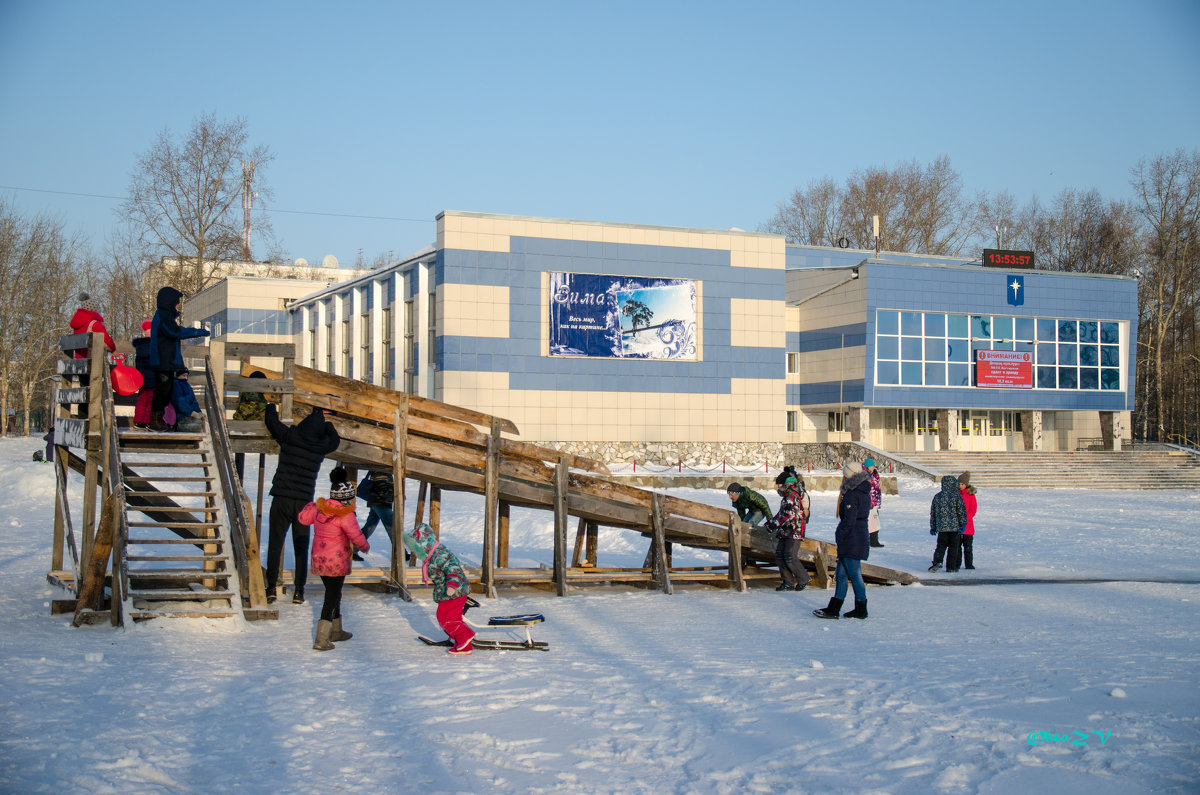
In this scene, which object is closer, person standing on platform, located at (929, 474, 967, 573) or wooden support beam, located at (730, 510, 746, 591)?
wooden support beam, located at (730, 510, 746, 591)

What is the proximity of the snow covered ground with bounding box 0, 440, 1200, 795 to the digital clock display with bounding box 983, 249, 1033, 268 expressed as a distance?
35944mm

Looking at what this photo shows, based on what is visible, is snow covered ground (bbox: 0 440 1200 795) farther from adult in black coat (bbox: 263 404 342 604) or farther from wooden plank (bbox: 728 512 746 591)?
wooden plank (bbox: 728 512 746 591)

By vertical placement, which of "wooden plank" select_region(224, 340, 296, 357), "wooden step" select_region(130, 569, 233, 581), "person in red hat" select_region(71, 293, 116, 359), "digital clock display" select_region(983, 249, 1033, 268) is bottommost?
"wooden step" select_region(130, 569, 233, 581)

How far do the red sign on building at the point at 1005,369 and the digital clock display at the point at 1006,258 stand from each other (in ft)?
14.2

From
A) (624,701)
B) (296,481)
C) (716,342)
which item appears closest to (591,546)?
(296,481)

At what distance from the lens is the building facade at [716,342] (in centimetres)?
3562

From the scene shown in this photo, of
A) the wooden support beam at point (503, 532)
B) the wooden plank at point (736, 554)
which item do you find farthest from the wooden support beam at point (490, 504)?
the wooden plank at point (736, 554)

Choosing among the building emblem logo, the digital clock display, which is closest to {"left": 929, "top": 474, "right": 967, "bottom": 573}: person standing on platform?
the building emblem logo

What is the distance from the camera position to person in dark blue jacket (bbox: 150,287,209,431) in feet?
34.9

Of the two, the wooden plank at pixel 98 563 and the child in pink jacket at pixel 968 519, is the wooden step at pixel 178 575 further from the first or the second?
the child in pink jacket at pixel 968 519

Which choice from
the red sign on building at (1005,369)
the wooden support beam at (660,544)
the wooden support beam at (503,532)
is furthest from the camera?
the red sign on building at (1005,369)

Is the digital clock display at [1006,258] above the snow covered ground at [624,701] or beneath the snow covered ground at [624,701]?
above

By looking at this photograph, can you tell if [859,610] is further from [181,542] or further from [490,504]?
[181,542]
